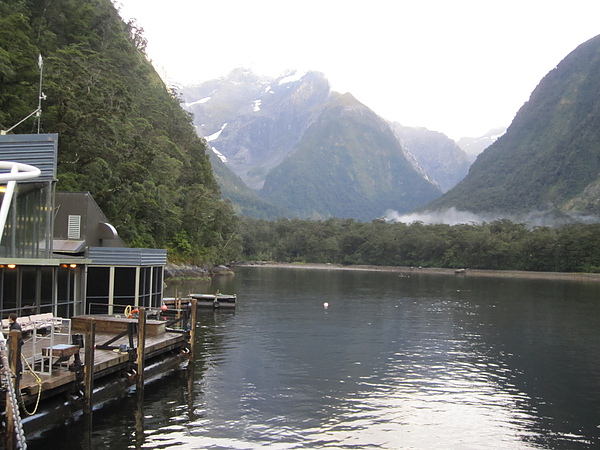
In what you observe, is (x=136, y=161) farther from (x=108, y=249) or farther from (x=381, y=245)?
(x=381, y=245)

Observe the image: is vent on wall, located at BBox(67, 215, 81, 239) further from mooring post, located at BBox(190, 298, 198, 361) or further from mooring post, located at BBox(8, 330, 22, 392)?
mooring post, located at BBox(8, 330, 22, 392)

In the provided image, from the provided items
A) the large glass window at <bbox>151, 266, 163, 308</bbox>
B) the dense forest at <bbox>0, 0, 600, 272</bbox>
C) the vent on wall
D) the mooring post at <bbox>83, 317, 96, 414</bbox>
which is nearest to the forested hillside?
the dense forest at <bbox>0, 0, 600, 272</bbox>

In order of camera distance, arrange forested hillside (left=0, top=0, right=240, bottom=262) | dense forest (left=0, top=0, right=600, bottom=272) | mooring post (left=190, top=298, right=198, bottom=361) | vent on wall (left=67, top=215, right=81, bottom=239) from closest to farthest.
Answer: mooring post (left=190, top=298, right=198, bottom=361)
vent on wall (left=67, top=215, right=81, bottom=239)
forested hillside (left=0, top=0, right=240, bottom=262)
dense forest (left=0, top=0, right=600, bottom=272)

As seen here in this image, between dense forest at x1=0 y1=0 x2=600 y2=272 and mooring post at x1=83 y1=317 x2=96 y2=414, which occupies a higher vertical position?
dense forest at x1=0 y1=0 x2=600 y2=272

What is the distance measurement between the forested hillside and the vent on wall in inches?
729

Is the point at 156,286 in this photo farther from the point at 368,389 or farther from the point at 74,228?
the point at 368,389

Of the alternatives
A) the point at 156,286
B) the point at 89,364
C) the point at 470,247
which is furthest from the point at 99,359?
the point at 470,247

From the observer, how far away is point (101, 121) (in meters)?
58.0

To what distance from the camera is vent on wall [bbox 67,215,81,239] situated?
103 ft

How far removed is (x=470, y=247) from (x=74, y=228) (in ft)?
462

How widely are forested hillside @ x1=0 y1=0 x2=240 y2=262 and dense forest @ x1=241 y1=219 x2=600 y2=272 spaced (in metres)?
85.6

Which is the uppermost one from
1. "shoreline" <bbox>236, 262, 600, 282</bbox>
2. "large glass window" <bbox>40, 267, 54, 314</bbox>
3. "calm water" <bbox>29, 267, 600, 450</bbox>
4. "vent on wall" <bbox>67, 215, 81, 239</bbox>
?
"vent on wall" <bbox>67, 215, 81, 239</bbox>

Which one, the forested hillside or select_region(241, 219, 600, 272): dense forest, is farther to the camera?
select_region(241, 219, 600, 272): dense forest

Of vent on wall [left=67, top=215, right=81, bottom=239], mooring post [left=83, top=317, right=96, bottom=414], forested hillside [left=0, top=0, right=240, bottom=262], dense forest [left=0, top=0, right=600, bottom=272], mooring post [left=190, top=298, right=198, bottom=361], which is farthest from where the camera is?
dense forest [left=0, top=0, right=600, bottom=272]
